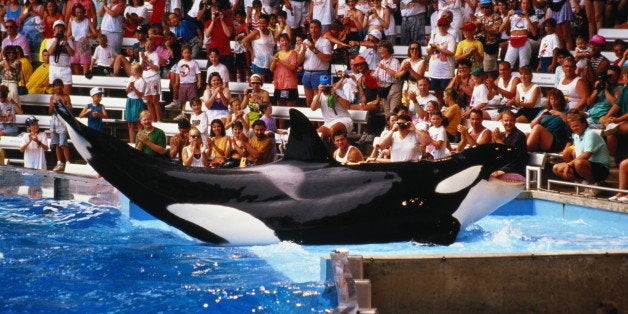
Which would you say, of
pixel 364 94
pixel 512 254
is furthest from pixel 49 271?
pixel 364 94

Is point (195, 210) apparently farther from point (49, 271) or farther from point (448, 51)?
point (448, 51)

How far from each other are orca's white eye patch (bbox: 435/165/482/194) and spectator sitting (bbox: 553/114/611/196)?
2.77 m

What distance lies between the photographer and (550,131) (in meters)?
13.4

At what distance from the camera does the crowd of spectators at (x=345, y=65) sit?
1366cm

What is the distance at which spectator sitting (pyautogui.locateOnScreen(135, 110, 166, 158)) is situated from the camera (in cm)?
1448

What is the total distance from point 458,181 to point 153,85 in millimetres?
8718

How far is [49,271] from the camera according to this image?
9062 mm

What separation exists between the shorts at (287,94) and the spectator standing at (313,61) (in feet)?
0.60

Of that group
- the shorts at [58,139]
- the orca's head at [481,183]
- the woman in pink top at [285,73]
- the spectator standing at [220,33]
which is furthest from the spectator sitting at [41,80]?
the orca's head at [481,183]

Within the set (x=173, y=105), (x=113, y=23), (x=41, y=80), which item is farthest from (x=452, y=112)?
(x=41, y=80)

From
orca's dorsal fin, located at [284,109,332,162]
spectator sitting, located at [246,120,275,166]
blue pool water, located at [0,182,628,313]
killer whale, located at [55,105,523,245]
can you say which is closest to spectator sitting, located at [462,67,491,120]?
blue pool water, located at [0,182,628,313]

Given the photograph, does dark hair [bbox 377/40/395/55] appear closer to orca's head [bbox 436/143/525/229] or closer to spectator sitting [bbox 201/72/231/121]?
spectator sitting [bbox 201/72/231/121]

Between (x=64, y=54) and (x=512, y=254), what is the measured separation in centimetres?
1301

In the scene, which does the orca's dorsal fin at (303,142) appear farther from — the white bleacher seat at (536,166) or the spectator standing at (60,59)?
the spectator standing at (60,59)
